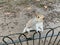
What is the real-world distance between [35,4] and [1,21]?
1.82 ft

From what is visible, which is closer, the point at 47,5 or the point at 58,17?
the point at 58,17

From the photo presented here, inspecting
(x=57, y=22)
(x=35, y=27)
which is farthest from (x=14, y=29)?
(x=57, y=22)

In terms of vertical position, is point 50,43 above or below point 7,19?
below

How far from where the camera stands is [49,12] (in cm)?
254

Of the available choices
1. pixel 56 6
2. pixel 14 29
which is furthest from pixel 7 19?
pixel 56 6

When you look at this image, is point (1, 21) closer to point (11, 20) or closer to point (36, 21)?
point (11, 20)

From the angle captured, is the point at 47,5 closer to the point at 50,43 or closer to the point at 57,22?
the point at 57,22

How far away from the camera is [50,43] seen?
211 cm

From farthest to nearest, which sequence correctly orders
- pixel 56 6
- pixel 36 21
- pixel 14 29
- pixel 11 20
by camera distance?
pixel 56 6 → pixel 11 20 → pixel 14 29 → pixel 36 21

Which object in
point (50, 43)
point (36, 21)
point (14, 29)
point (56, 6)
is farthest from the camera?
point (56, 6)

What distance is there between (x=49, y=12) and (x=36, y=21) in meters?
0.63

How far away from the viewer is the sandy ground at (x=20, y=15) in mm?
2289

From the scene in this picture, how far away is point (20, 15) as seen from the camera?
2496 millimetres

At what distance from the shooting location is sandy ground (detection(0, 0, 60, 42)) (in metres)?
2.29
